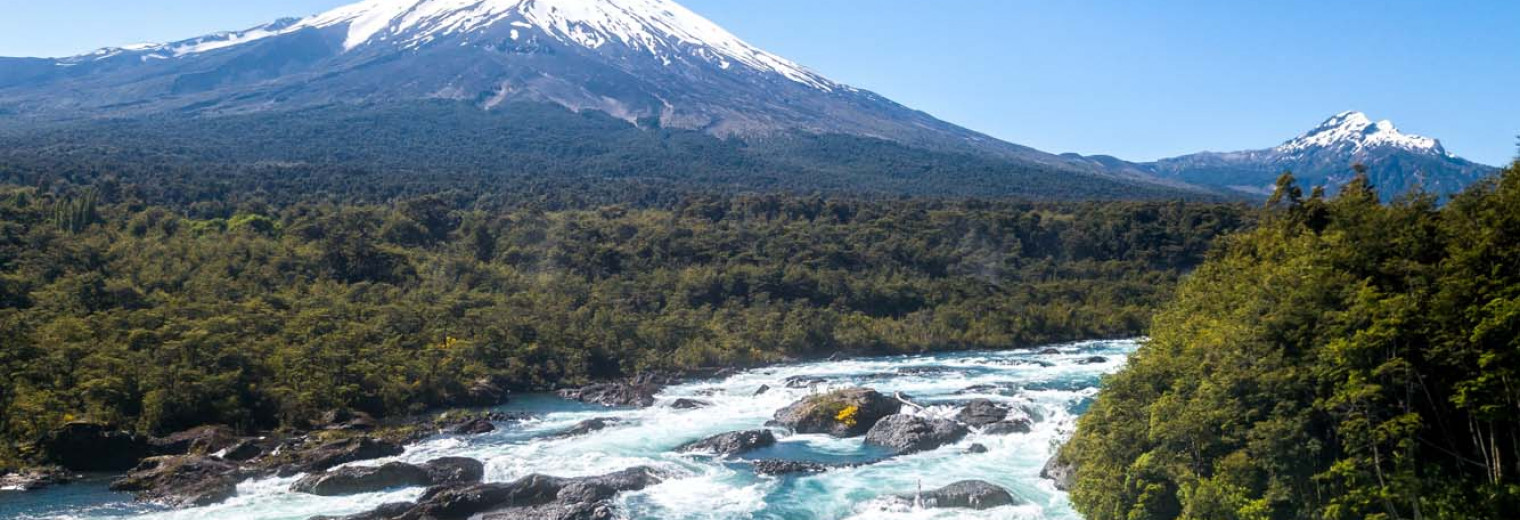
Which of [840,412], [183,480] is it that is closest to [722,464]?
[840,412]

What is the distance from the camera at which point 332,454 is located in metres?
21.8

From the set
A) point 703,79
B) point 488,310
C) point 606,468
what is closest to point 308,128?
point 703,79

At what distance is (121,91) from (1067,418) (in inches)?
4982

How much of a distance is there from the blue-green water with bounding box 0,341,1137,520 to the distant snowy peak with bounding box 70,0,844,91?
12094 cm

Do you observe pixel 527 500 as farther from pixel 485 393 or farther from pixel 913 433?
pixel 485 393

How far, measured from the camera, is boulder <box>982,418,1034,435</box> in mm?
24438

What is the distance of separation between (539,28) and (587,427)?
134 metres

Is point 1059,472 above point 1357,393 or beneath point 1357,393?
beneath

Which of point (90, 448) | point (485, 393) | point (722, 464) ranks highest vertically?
point (722, 464)

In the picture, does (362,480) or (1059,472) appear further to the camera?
(362,480)

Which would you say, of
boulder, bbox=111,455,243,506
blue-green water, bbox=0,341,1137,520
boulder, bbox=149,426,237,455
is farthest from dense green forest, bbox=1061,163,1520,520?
boulder, bbox=149,426,237,455

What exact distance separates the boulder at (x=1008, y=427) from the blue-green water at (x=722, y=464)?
354mm

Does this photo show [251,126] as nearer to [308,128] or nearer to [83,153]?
[308,128]

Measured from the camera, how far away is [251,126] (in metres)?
98.8
